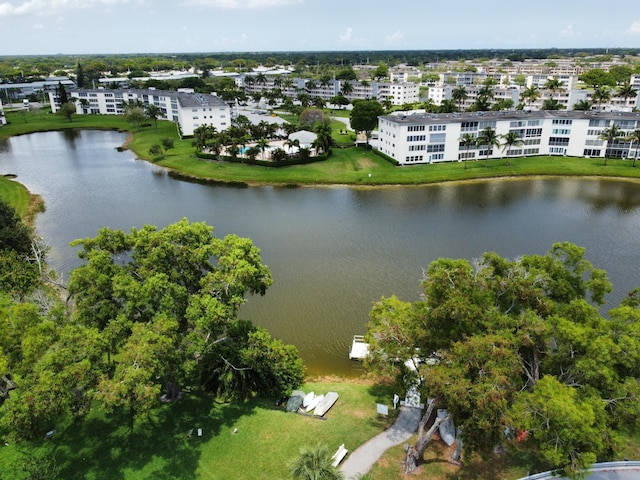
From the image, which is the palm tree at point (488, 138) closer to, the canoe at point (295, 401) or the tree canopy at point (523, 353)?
the tree canopy at point (523, 353)

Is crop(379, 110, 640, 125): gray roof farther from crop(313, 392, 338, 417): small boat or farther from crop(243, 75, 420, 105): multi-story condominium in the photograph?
crop(243, 75, 420, 105): multi-story condominium

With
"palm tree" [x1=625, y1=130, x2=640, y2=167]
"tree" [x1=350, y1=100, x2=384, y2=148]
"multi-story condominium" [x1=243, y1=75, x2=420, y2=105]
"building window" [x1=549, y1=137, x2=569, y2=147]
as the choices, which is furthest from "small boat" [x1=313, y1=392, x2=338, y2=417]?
"multi-story condominium" [x1=243, y1=75, x2=420, y2=105]

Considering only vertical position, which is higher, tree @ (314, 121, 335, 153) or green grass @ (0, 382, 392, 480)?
tree @ (314, 121, 335, 153)

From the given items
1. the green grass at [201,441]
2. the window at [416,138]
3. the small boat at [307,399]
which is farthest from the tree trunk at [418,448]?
the window at [416,138]

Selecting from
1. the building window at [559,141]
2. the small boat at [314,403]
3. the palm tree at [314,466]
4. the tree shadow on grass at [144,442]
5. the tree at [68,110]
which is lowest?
the small boat at [314,403]

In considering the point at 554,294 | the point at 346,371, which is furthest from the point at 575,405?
the point at 346,371

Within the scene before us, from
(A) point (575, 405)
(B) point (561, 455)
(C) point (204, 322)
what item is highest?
(C) point (204, 322)

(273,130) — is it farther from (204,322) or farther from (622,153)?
(204,322)
